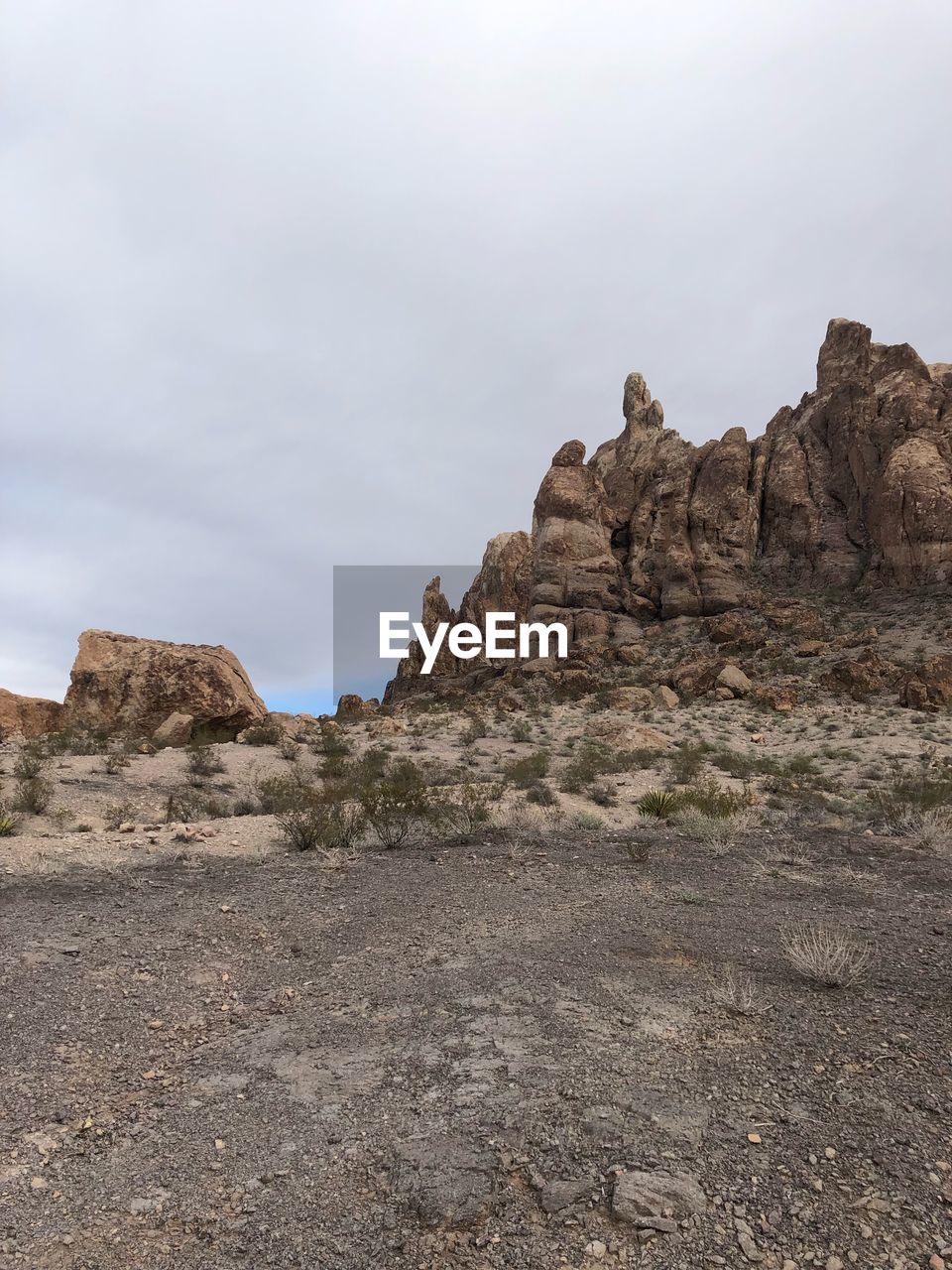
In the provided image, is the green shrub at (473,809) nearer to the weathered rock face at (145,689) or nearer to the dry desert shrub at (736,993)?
the dry desert shrub at (736,993)

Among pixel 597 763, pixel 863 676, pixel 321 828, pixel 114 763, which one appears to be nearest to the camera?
pixel 321 828

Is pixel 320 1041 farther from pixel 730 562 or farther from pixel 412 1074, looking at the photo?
pixel 730 562

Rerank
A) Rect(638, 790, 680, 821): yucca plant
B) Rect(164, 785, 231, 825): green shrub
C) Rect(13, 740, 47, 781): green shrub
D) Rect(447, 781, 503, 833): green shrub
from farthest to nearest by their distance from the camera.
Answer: Rect(13, 740, 47, 781): green shrub
Rect(638, 790, 680, 821): yucca plant
Rect(164, 785, 231, 825): green shrub
Rect(447, 781, 503, 833): green shrub

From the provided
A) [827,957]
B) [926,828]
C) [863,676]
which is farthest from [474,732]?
[827,957]

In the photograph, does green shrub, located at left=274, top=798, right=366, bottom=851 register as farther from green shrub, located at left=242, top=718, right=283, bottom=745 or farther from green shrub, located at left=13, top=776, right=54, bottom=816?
green shrub, located at left=242, top=718, right=283, bottom=745

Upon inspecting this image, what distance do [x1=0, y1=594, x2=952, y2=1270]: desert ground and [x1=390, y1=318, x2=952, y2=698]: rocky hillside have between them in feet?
132

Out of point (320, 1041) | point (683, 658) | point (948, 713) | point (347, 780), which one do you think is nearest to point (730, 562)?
point (683, 658)

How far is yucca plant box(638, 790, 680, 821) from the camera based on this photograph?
12609mm

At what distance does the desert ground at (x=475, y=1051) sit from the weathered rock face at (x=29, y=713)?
13.8 meters

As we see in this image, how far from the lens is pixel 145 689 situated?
72.2 feet

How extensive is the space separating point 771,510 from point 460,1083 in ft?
183

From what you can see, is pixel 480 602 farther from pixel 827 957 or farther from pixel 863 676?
pixel 827 957

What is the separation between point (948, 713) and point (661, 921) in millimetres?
25224

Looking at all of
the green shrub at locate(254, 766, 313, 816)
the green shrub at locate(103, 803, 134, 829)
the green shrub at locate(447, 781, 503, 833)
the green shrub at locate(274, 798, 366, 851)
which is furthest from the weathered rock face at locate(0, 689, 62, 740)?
the green shrub at locate(447, 781, 503, 833)
